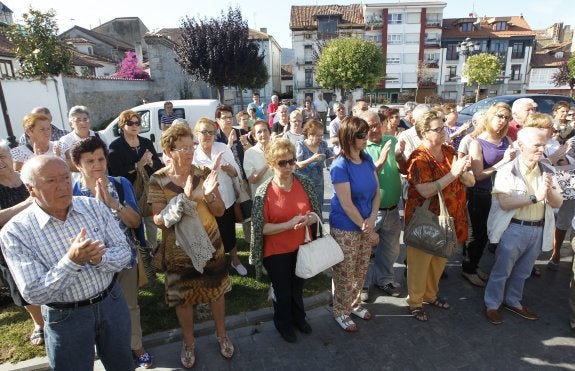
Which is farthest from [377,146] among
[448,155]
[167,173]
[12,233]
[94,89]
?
[94,89]

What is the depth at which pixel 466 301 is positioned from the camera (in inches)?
160

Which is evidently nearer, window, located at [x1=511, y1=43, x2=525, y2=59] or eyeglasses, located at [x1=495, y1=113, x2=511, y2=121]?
eyeglasses, located at [x1=495, y1=113, x2=511, y2=121]

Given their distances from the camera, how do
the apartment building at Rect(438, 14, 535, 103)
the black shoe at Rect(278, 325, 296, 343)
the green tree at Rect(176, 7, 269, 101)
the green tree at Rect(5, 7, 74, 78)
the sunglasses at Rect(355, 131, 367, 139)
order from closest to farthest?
the sunglasses at Rect(355, 131, 367, 139) < the black shoe at Rect(278, 325, 296, 343) < the green tree at Rect(5, 7, 74, 78) < the green tree at Rect(176, 7, 269, 101) < the apartment building at Rect(438, 14, 535, 103)

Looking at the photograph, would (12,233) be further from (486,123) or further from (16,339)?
(486,123)

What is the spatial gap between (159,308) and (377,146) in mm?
3060

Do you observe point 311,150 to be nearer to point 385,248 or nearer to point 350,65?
point 385,248

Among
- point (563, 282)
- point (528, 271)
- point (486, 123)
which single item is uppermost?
point (486, 123)

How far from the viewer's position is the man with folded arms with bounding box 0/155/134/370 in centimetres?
192

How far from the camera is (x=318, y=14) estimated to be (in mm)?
43000

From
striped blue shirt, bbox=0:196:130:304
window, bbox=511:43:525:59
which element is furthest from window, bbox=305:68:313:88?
striped blue shirt, bbox=0:196:130:304

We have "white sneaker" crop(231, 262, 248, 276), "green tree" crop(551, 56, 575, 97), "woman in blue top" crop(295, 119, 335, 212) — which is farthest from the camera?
"green tree" crop(551, 56, 575, 97)

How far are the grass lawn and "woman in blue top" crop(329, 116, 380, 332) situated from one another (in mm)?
713

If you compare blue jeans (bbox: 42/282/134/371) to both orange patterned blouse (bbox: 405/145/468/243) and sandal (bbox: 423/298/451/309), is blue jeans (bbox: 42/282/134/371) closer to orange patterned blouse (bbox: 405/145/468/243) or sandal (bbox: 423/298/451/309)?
orange patterned blouse (bbox: 405/145/468/243)

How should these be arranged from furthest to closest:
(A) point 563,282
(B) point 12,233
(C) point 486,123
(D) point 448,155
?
(A) point 563,282 < (C) point 486,123 < (D) point 448,155 < (B) point 12,233
